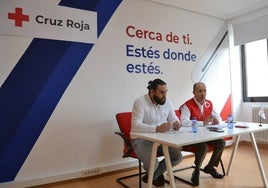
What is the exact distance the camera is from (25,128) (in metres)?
2.82

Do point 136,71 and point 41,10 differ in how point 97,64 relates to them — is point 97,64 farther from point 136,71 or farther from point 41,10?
point 41,10

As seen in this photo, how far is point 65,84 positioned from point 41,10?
3.16 feet

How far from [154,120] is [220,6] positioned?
8.51 feet

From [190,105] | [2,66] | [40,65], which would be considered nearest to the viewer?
[2,66]

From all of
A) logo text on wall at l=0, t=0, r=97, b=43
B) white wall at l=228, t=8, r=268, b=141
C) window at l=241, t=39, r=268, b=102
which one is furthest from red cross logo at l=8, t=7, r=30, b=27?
window at l=241, t=39, r=268, b=102

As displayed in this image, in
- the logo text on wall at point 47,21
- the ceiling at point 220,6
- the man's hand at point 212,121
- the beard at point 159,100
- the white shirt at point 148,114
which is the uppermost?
the ceiling at point 220,6

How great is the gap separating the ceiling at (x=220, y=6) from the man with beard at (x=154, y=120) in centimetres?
181

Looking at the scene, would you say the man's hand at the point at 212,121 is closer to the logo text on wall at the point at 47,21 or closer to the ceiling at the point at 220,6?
the logo text on wall at the point at 47,21

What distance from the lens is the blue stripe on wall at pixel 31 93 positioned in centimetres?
274

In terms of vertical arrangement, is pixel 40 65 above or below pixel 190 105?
above

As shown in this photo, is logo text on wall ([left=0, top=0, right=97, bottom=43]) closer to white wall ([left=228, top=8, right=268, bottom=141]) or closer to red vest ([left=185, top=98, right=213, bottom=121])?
red vest ([left=185, top=98, right=213, bottom=121])

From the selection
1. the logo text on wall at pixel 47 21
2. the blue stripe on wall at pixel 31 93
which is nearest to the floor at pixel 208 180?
the blue stripe on wall at pixel 31 93

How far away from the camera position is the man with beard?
249 centimetres

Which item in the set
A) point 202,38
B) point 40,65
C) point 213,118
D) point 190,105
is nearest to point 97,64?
point 40,65
